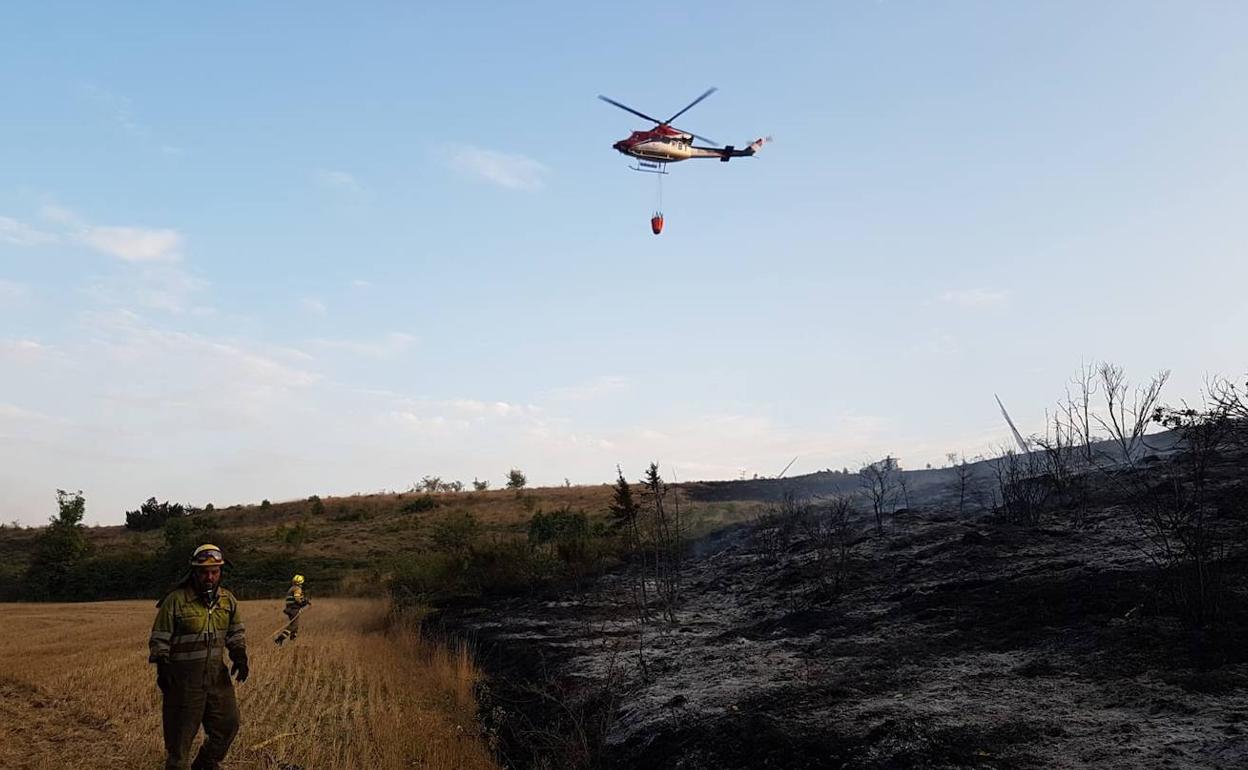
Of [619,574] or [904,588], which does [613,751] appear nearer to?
[904,588]

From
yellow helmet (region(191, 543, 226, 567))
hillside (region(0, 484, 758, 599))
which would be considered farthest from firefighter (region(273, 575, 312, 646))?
yellow helmet (region(191, 543, 226, 567))

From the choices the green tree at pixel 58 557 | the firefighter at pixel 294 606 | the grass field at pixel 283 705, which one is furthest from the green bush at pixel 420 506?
the firefighter at pixel 294 606

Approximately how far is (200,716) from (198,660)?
50 centimetres

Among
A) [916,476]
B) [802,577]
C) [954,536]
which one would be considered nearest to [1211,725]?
[802,577]

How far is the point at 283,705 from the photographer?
437 inches

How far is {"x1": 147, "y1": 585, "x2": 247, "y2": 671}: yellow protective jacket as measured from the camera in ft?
23.9

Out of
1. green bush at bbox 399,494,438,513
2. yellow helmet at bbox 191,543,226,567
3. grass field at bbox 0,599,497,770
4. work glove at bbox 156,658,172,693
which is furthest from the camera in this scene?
green bush at bbox 399,494,438,513

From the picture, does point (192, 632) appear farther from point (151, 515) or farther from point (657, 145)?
point (151, 515)

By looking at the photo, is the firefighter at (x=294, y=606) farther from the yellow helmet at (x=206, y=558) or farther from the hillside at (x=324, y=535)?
the yellow helmet at (x=206, y=558)

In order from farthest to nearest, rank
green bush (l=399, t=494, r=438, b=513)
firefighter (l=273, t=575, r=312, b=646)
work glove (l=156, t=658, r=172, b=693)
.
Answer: green bush (l=399, t=494, r=438, b=513) → firefighter (l=273, t=575, r=312, b=646) → work glove (l=156, t=658, r=172, b=693)

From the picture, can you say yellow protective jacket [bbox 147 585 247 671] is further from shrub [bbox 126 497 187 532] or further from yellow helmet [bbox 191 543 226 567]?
shrub [bbox 126 497 187 532]

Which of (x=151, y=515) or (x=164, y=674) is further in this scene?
(x=151, y=515)

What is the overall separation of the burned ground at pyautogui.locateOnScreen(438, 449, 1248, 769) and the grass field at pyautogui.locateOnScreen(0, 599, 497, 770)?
855 millimetres

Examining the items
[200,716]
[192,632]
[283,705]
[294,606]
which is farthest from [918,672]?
[294,606]
